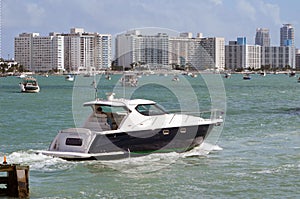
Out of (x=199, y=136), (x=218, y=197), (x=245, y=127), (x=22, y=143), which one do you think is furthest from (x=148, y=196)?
(x=245, y=127)

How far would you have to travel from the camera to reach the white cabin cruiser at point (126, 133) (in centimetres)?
2395

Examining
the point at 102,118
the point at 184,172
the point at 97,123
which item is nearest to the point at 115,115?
the point at 102,118

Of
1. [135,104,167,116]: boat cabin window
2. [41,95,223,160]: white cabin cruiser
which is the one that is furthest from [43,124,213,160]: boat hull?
[135,104,167,116]: boat cabin window

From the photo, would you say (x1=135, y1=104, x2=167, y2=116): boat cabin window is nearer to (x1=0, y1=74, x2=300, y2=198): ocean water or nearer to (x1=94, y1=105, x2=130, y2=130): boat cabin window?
(x1=94, y1=105, x2=130, y2=130): boat cabin window

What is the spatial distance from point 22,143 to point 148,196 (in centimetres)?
1332

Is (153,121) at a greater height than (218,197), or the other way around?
(153,121)

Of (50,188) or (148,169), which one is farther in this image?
(148,169)

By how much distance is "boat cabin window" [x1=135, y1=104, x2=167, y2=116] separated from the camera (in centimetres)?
2561

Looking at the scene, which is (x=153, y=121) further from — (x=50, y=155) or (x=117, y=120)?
(x=50, y=155)

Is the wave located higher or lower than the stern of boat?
lower

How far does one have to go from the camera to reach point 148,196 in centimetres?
1958

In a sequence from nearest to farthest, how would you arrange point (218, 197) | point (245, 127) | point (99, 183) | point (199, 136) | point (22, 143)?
point (218, 197) → point (99, 183) → point (199, 136) → point (22, 143) → point (245, 127)

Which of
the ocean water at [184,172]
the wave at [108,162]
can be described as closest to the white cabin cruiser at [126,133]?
the wave at [108,162]

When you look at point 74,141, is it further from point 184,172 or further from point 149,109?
point 184,172
